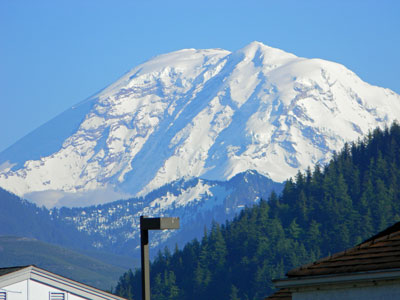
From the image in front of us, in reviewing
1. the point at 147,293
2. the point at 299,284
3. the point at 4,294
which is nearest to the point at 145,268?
the point at 147,293

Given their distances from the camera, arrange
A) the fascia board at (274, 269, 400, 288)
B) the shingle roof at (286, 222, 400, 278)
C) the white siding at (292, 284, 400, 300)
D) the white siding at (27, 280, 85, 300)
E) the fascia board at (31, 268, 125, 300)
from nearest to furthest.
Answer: the fascia board at (274, 269, 400, 288)
the white siding at (292, 284, 400, 300)
the shingle roof at (286, 222, 400, 278)
the white siding at (27, 280, 85, 300)
the fascia board at (31, 268, 125, 300)

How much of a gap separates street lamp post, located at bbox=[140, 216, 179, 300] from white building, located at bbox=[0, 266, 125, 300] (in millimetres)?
29244

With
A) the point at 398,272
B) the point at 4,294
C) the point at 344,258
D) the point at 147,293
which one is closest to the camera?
the point at 398,272

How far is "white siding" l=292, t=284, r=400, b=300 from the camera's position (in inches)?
837

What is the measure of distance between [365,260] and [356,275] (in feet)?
2.52

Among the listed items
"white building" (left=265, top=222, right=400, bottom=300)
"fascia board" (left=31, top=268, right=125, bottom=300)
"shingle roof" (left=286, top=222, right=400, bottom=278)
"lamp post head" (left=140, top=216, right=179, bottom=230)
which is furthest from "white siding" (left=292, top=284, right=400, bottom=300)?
"fascia board" (left=31, top=268, right=125, bottom=300)

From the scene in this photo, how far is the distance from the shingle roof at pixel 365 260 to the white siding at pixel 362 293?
0.39 m

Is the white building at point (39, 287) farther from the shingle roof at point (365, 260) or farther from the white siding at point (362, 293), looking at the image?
the white siding at point (362, 293)

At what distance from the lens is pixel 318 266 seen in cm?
2303

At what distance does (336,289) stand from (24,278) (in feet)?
117

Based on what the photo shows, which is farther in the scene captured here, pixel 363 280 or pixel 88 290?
pixel 88 290

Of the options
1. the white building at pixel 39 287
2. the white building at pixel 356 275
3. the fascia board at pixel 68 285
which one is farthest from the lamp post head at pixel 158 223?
the fascia board at pixel 68 285

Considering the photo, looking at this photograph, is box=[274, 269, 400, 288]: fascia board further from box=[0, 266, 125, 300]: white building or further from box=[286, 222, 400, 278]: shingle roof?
box=[0, 266, 125, 300]: white building

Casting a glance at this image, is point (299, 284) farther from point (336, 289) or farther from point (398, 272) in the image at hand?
point (398, 272)
